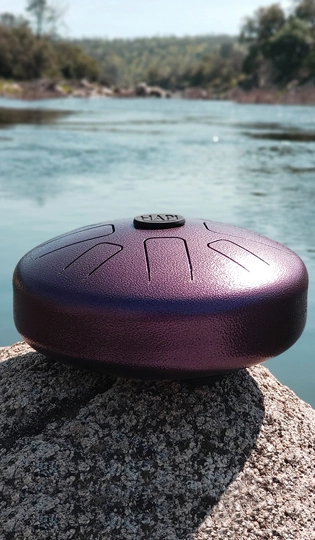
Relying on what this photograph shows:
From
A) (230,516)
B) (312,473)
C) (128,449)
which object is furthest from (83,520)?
(312,473)

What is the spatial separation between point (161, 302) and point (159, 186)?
737 cm

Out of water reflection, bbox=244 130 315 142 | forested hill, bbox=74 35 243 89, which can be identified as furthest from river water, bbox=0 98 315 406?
forested hill, bbox=74 35 243 89

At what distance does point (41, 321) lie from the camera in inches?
92.7

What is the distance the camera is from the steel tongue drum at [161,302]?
7.07 ft

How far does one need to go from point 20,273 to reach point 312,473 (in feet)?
4.11

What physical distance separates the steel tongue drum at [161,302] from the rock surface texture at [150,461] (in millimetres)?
220

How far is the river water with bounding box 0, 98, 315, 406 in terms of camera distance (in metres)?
5.68

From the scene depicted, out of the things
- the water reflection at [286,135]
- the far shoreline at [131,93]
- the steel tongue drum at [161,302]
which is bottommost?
the far shoreline at [131,93]

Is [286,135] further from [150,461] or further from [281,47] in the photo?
[281,47]

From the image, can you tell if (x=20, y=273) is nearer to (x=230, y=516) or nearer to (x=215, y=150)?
(x=230, y=516)

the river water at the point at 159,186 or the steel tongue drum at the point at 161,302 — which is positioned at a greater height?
the steel tongue drum at the point at 161,302

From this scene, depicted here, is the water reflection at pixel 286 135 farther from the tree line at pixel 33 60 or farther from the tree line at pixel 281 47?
the tree line at pixel 33 60

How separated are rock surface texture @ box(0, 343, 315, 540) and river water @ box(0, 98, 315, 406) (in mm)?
1153

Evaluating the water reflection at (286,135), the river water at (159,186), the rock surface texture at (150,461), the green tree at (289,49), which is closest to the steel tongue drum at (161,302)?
the rock surface texture at (150,461)
